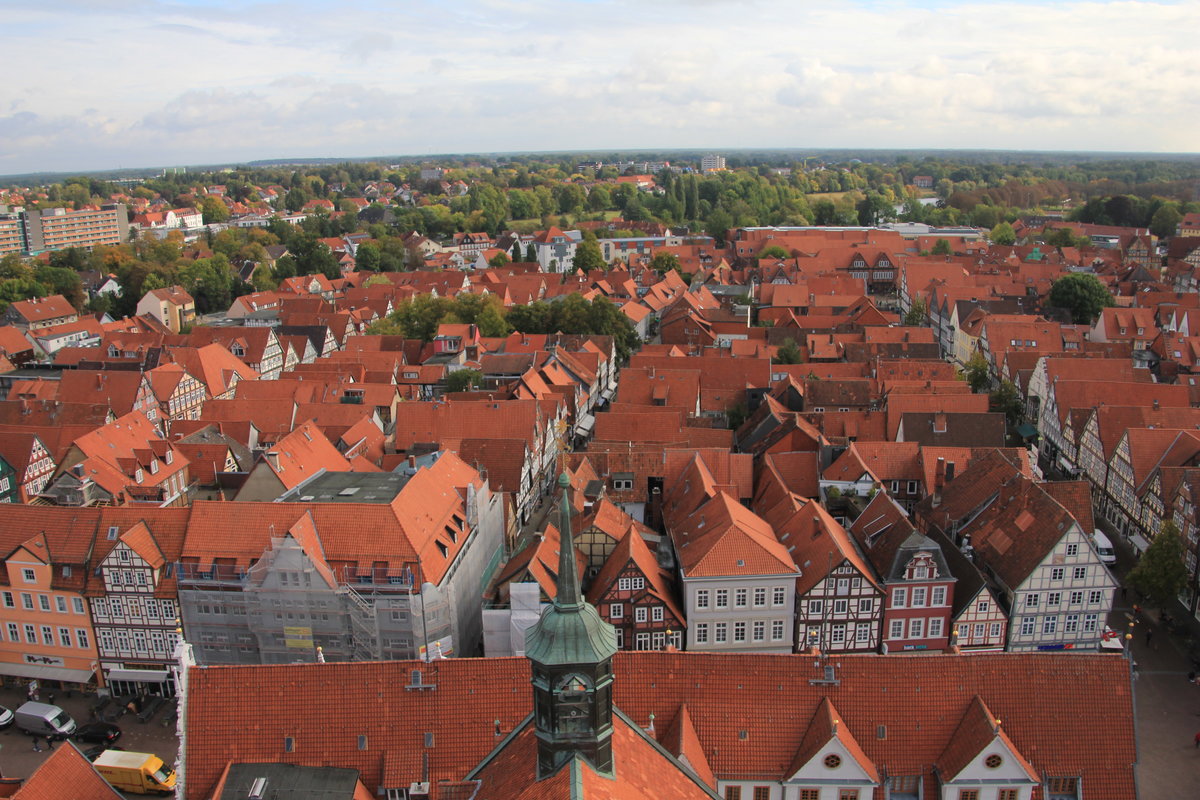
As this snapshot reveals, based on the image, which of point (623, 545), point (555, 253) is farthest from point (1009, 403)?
point (555, 253)

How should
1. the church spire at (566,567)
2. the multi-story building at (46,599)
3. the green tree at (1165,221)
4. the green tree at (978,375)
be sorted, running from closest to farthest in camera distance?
the church spire at (566,567), the multi-story building at (46,599), the green tree at (978,375), the green tree at (1165,221)

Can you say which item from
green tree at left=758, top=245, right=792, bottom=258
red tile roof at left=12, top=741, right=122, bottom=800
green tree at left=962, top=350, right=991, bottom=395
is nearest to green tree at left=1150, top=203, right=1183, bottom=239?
green tree at left=758, top=245, right=792, bottom=258

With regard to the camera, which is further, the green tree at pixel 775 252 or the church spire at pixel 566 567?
the green tree at pixel 775 252

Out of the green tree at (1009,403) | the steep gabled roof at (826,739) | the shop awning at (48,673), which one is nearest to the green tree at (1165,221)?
the green tree at (1009,403)

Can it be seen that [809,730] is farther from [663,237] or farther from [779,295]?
[663,237]

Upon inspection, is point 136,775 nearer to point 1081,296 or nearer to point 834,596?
point 834,596

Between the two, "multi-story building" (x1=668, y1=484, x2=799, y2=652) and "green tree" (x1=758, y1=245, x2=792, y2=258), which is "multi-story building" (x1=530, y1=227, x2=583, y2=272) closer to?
"green tree" (x1=758, y1=245, x2=792, y2=258)

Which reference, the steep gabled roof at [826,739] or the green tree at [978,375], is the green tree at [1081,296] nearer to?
the green tree at [978,375]
